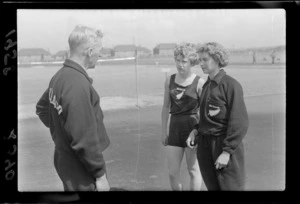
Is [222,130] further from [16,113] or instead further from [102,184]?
[16,113]

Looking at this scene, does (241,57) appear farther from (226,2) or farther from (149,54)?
(149,54)

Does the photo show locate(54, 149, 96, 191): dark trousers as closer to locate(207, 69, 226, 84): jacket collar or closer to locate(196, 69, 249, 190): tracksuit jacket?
locate(196, 69, 249, 190): tracksuit jacket

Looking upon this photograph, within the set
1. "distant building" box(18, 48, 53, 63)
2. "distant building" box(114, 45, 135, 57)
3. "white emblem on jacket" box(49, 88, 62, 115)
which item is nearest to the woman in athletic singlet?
"distant building" box(114, 45, 135, 57)

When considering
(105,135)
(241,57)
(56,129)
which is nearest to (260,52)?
(241,57)

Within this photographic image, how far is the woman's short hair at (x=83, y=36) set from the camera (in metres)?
3.02

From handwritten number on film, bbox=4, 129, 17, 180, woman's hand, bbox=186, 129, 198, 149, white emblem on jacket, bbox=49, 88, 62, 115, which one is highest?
white emblem on jacket, bbox=49, 88, 62, 115

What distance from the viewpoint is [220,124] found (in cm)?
306

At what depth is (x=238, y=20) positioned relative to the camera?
3072mm

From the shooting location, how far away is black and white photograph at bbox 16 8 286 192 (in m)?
3.03

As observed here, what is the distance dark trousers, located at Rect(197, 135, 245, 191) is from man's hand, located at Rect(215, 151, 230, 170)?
0.02 metres

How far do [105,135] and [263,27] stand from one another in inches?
57.2

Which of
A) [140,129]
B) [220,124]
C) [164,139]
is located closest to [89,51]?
[140,129]

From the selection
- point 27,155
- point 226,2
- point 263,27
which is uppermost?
point 226,2

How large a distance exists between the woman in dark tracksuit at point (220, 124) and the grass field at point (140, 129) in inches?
2.8
